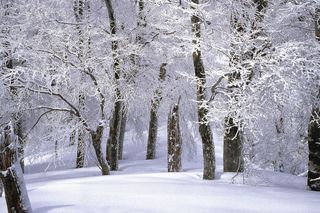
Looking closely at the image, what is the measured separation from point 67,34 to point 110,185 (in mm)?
5149

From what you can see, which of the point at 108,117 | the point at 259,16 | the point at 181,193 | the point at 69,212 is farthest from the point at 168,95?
the point at 69,212

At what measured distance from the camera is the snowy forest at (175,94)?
6918 millimetres

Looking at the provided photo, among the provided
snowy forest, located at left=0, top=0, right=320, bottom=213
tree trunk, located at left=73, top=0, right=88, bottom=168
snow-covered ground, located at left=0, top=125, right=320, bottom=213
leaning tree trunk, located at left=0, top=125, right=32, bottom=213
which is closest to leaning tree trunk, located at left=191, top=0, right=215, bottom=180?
snowy forest, located at left=0, top=0, right=320, bottom=213

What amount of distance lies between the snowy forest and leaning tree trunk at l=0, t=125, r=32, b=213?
0.01m

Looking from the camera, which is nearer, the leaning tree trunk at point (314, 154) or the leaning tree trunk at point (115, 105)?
the leaning tree trunk at point (314, 154)

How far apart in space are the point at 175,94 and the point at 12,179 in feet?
27.2

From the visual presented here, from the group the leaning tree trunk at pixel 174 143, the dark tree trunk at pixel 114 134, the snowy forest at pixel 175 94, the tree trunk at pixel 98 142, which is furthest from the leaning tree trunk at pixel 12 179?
the leaning tree trunk at pixel 174 143

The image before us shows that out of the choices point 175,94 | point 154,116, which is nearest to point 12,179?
point 175,94

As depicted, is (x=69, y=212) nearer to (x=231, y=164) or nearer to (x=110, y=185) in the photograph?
(x=110, y=185)

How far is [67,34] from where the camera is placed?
11.8 metres

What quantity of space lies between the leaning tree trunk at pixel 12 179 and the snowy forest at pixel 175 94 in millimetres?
14

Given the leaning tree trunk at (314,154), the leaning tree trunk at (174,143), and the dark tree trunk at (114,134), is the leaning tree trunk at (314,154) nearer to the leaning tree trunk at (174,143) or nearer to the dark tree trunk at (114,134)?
the leaning tree trunk at (174,143)

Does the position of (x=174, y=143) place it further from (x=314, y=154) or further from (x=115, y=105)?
(x=314, y=154)

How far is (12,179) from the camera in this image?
604 cm
